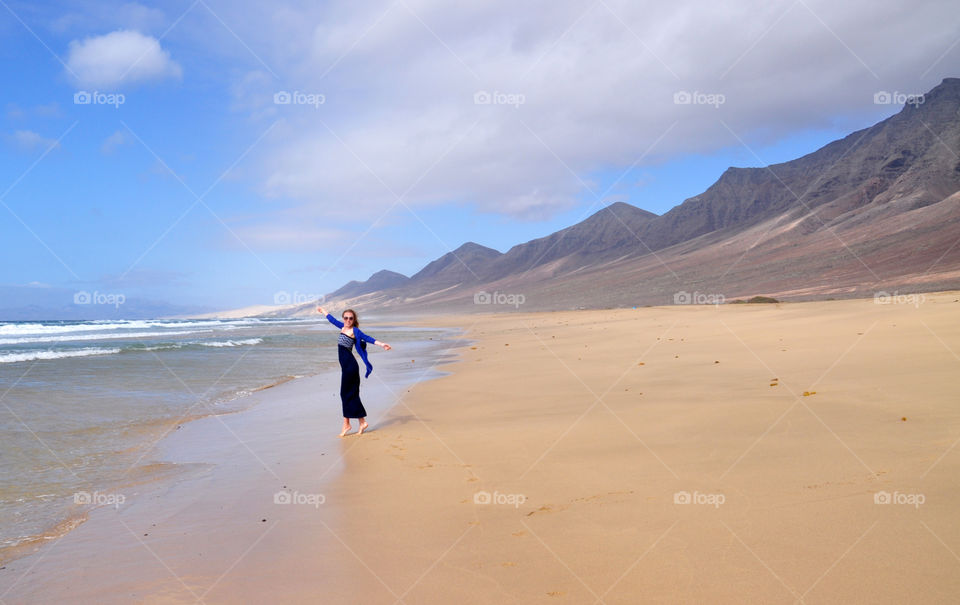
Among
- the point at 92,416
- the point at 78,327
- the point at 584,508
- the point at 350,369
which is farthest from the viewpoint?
the point at 78,327

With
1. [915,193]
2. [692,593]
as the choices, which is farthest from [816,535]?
[915,193]

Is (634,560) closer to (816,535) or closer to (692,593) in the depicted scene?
(692,593)

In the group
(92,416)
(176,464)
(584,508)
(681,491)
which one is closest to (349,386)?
(176,464)

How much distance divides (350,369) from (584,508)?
18.3ft

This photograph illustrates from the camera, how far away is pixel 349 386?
8.88m

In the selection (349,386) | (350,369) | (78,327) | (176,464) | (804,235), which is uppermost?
(78,327)

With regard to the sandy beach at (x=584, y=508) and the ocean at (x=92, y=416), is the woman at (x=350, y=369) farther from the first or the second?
the ocean at (x=92, y=416)

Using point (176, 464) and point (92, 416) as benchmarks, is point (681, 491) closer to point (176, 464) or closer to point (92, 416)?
point (176, 464)

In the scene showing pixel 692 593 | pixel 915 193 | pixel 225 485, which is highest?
pixel 915 193

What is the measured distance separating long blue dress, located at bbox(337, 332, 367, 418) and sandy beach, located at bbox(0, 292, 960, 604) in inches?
17.3

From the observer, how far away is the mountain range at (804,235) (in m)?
54.1

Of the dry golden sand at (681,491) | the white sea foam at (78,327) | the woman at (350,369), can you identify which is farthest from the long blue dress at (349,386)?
the white sea foam at (78,327)

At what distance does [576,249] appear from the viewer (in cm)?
16812

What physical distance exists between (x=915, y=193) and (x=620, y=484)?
93965 millimetres
